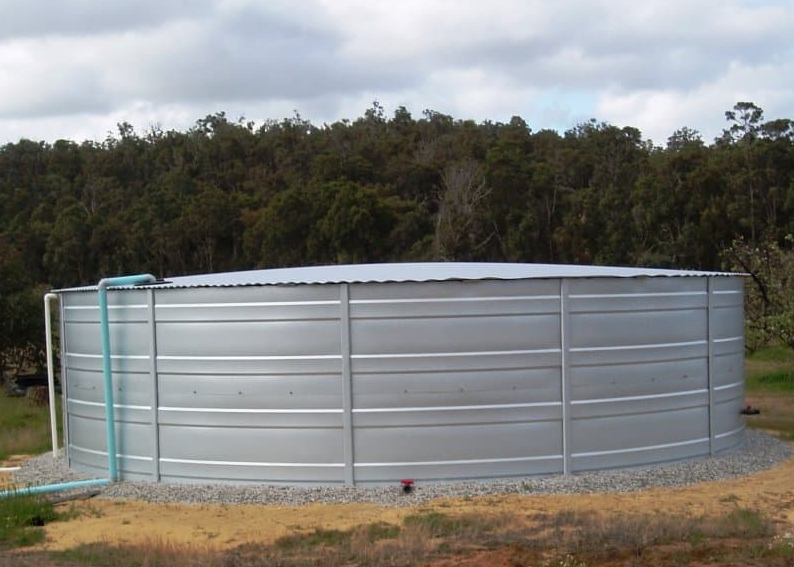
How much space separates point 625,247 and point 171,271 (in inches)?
945

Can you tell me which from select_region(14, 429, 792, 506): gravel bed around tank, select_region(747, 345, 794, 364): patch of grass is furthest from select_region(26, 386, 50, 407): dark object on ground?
select_region(747, 345, 794, 364): patch of grass

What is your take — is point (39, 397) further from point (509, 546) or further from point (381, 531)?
point (509, 546)

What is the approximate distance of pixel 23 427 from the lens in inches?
765

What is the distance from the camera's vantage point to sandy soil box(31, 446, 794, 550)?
32.8 feet

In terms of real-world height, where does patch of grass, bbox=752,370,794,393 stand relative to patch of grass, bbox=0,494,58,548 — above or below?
below

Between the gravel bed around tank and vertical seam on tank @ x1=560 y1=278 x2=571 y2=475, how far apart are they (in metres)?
0.28

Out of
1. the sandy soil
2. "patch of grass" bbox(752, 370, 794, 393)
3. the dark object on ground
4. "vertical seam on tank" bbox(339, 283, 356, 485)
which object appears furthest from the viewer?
"patch of grass" bbox(752, 370, 794, 393)

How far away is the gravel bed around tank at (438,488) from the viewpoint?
1140cm

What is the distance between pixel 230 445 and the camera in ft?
39.7

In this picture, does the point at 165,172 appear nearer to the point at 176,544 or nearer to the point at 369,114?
the point at 369,114

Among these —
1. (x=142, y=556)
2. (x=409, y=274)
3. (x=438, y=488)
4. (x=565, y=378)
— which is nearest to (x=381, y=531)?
(x=438, y=488)

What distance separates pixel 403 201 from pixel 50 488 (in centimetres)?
4002

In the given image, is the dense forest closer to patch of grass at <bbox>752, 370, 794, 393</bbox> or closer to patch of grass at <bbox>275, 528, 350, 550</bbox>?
patch of grass at <bbox>752, 370, 794, 393</bbox>

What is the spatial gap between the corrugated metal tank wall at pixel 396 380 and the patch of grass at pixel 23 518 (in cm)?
167
